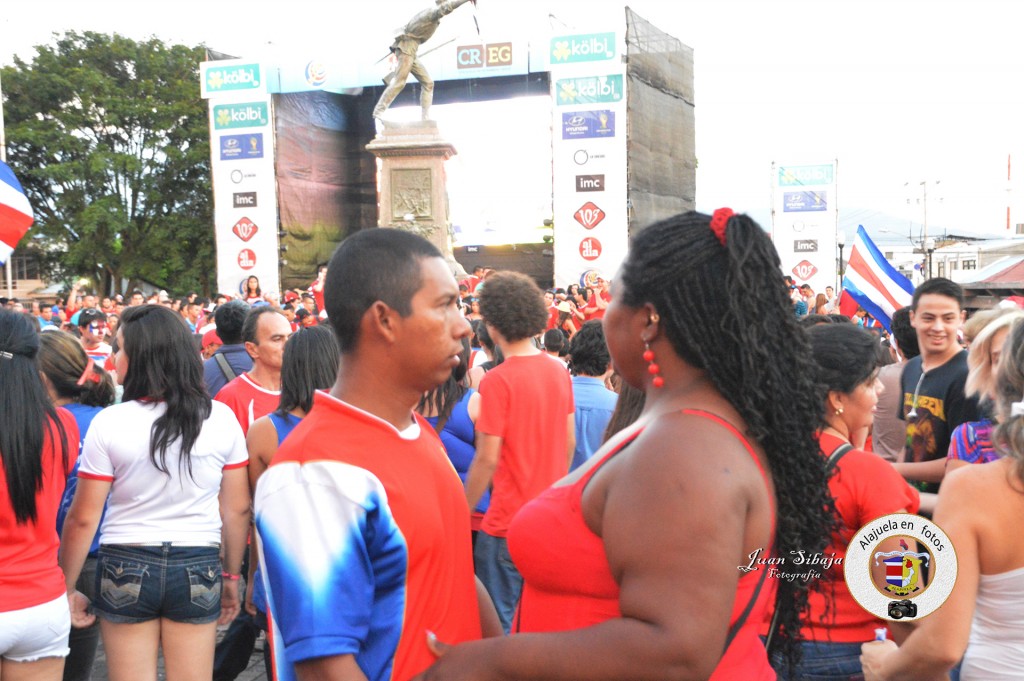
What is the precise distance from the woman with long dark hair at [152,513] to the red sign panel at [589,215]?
17006 mm

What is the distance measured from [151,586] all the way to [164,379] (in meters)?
0.69

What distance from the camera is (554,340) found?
18.4ft

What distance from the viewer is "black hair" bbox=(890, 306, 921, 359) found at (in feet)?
17.0

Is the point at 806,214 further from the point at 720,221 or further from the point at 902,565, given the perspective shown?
the point at 720,221

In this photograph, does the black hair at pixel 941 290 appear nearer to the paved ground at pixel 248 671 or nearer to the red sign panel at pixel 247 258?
the paved ground at pixel 248 671

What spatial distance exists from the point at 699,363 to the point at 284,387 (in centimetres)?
237

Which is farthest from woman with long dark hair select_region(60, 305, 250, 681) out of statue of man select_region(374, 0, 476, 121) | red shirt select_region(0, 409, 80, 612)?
statue of man select_region(374, 0, 476, 121)

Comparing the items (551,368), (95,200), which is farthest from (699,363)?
(95,200)

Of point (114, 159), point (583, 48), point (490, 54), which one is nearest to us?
point (583, 48)

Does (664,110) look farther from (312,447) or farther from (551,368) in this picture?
(312,447)

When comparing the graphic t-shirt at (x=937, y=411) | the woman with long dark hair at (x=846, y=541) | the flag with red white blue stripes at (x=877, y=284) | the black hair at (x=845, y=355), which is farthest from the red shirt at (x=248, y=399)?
the flag with red white blue stripes at (x=877, y=284)

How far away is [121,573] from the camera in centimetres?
294

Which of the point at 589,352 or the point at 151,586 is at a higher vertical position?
the point at 589,352

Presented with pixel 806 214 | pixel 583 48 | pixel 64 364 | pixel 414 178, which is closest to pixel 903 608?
pixel 64 364
